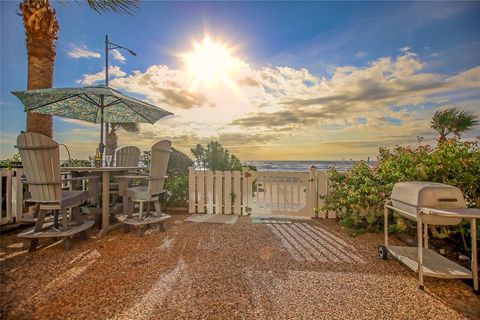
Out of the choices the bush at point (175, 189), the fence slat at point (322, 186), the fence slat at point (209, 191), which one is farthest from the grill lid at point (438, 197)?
the bush at point (175, 189)

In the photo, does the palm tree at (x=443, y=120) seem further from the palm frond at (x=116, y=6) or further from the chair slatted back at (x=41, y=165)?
the chair slatted back at (x=41, y=165)

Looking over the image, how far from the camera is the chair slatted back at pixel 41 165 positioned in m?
2.64

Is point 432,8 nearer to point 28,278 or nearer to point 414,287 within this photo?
point 414,287

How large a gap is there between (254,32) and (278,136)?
6.06 m

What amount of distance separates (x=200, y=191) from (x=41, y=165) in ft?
9.05

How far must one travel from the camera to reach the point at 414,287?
205cm

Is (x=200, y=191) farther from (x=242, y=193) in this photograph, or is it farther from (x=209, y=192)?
(x=242, y=193)

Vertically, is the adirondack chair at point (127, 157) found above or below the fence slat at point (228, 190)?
above

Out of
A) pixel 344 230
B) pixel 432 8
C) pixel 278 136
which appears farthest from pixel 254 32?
pixel 278 136

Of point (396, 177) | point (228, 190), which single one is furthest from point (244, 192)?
point (396, 177)

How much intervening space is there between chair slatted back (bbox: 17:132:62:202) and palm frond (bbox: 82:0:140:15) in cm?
196

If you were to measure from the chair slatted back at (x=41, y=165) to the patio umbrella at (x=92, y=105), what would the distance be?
0.97 m

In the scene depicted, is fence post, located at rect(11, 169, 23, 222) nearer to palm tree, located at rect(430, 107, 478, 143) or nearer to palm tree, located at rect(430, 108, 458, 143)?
palm tree, located at rect(430, 107, 478, 143)

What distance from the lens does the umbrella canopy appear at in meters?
3.38
